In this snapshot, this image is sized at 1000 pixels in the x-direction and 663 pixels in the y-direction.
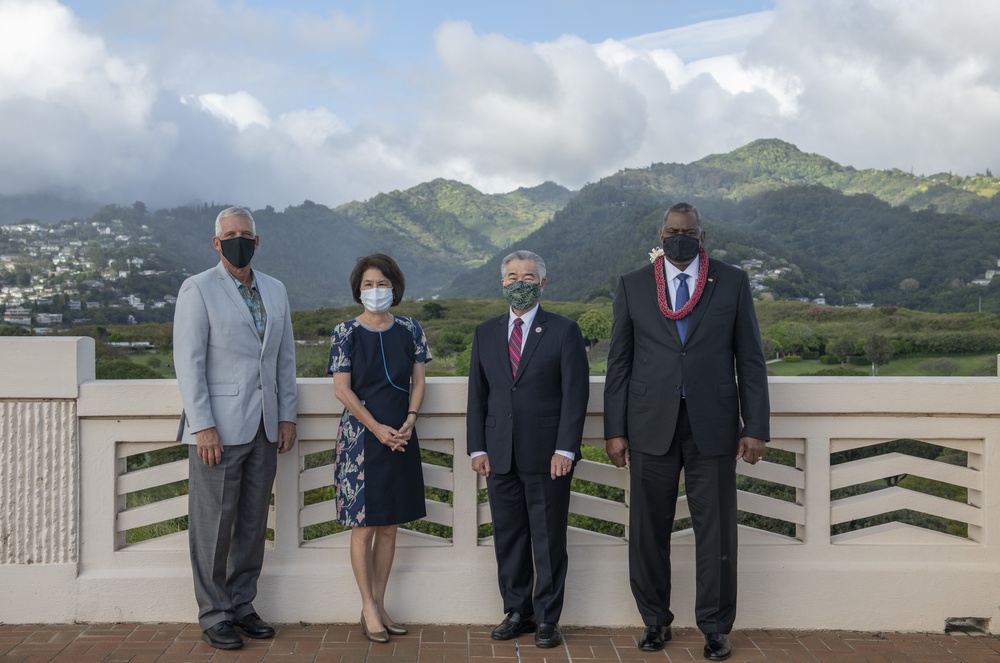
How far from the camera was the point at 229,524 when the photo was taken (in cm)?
367

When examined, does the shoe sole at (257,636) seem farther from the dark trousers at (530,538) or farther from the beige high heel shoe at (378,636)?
the dark trousers at (530,538)

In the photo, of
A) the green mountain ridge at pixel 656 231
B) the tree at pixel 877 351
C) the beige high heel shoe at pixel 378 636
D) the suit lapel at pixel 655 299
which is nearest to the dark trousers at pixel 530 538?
the beige high heel shoe at pixel 378 636

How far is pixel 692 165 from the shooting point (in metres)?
139

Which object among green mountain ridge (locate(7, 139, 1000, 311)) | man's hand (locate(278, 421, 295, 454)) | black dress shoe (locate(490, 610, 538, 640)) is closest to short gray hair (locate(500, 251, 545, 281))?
man's hand (locate(278, 421, 295, 454))

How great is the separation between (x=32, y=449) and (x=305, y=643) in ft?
5.46

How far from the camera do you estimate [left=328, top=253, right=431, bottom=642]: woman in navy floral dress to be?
12.0 ft

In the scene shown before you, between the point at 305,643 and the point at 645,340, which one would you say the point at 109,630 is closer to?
the point at 305,643

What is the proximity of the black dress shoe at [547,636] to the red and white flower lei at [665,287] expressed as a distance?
1536mm

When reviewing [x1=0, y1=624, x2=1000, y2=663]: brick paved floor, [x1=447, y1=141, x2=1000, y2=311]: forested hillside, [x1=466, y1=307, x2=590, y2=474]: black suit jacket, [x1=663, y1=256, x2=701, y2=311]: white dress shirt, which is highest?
[x1=447, y1=141, x2=1000, y2=311]: forested hillside

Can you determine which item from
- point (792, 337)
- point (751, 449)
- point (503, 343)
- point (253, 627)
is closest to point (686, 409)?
point (751, 449)

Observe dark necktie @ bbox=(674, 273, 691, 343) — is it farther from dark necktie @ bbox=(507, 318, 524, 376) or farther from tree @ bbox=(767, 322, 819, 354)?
tree @ bbox=(767, 322, 819, 354)

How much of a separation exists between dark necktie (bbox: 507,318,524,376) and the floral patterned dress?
493mm

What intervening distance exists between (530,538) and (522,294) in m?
1.17

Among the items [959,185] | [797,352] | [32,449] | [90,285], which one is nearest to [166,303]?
[90,285]
